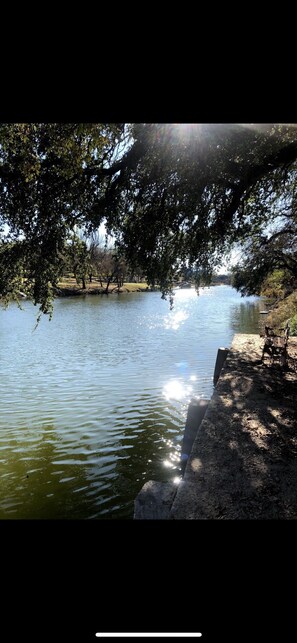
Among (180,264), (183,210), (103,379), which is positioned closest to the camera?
(183,210)

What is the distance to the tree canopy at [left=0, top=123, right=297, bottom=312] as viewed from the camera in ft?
23.9

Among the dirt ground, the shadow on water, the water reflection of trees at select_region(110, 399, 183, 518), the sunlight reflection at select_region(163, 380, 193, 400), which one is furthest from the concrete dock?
the sunlight reflection at select_region(163, 380, 193, 400)

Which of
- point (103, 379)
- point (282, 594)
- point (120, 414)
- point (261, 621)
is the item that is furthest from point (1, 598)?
point (103, 379)

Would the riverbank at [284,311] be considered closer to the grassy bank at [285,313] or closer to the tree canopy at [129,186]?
the grassy bank at [285,313]

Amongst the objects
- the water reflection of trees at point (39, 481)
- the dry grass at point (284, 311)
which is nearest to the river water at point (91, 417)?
the water reflection of trees at point (39, 481)

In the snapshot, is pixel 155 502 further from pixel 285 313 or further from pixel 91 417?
pixel 285 313

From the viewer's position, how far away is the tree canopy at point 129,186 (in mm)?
7273

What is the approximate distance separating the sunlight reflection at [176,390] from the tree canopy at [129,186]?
19.8 ft

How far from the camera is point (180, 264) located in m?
12.3
